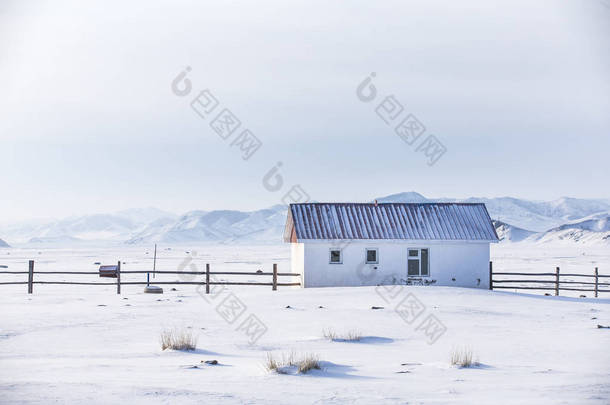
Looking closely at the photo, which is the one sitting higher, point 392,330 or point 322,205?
point 322,205

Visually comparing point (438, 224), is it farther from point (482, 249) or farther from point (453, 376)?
point (453, 376)

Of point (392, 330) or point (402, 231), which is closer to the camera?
point (392, 330)

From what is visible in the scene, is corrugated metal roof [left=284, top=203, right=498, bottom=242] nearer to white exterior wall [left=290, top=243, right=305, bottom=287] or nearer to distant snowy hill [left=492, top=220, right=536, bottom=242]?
white exterior wall [left=290, top=243, right=305, bottom=287]

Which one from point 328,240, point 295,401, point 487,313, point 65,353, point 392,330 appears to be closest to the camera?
point 295,401

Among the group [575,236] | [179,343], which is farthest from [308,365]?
[575,236]

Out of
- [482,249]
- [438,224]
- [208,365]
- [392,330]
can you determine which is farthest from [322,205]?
[208,365]

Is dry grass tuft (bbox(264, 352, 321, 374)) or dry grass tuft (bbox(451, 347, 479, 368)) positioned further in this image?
dry grass tuft (bbox(451, 347, 479, 368))

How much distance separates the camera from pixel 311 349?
47.9ft

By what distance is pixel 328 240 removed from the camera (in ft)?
97.5

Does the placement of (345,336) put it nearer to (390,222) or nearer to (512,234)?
(390,222)

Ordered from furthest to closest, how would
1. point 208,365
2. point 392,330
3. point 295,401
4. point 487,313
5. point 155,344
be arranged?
point 487,313
point 392,330
point 155,344
point 208,365
point 295,401

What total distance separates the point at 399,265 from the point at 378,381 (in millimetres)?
19544

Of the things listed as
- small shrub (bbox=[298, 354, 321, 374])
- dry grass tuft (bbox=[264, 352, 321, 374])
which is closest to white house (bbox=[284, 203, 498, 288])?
dry grass tuft (bbox=[264, 352, 321, 374])

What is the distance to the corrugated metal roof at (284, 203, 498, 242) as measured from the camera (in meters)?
30.2
